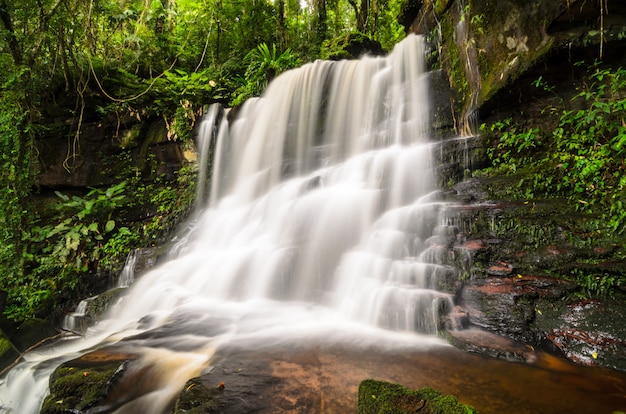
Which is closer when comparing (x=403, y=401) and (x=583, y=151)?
(x=403, y=401)

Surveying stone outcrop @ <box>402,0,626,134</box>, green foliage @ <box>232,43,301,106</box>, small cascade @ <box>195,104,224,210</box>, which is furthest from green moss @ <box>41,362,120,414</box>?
green foliage @ <box>232,43,301,106</box>

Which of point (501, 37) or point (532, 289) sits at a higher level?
point (501, 37)

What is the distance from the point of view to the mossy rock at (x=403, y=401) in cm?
148

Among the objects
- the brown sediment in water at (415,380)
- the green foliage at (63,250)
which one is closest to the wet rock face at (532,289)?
the brown sediment in water at (415,380)

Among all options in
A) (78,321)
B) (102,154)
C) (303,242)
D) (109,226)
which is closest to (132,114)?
(102,154)

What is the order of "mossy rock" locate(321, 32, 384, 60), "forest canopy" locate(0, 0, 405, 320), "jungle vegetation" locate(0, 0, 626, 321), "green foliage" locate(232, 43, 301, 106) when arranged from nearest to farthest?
"jungle vegetation" locate(0, 0, 626, 321), "forest canopy" locate(0, 0, 405, 320), "mossy rock" locate(321, 32, 384, 60), "green foliage" locate(232, 43, 301, 106)

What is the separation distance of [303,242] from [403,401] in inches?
139

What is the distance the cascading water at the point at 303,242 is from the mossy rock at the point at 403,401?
4.64 ft

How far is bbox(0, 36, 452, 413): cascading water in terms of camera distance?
3295mm

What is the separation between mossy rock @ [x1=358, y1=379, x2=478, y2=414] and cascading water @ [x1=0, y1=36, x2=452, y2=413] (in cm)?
142

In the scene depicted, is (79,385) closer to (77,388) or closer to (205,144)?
(77,388)

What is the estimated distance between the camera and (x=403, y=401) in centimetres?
157

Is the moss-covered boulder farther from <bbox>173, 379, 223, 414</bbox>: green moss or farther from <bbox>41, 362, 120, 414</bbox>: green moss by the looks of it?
<bbox>173, 379, 223, 414</bbox>: green moss

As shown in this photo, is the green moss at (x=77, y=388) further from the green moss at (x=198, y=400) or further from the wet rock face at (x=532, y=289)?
the wet rock face at (x=532, y=289)
